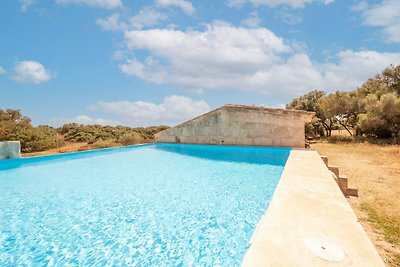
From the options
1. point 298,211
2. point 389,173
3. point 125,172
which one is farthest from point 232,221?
point 389,173

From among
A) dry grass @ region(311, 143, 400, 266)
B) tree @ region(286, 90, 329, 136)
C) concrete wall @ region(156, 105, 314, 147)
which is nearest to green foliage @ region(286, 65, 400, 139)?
tree @ region(286, 90, 329, 136)

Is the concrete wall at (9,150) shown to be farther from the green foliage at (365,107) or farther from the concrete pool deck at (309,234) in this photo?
the green foliage at (365,107)

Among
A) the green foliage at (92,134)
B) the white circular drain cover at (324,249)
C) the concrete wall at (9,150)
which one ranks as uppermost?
the green foliage at (92,134)

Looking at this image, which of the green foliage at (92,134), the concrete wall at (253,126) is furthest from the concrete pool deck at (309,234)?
the green foliage at (92,134)

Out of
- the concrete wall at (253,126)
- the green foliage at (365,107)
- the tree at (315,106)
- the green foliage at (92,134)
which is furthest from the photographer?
the tree at (315,106)

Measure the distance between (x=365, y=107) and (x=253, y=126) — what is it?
11.9 m

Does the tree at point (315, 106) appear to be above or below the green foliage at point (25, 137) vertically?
above

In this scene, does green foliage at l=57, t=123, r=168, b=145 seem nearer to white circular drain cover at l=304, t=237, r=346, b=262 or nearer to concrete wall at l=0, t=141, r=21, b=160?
concrete wall at l=0, t=141, r=21, b=160

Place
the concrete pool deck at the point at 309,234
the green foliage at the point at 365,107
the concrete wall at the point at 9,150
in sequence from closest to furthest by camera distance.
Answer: the concrete pool deck at the point at 309,234 < the concrete wall at the point at 9,150 < the green foliage at the point at 365,107

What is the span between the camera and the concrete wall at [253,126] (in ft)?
44.4

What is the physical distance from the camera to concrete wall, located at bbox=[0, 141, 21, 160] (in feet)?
34.8

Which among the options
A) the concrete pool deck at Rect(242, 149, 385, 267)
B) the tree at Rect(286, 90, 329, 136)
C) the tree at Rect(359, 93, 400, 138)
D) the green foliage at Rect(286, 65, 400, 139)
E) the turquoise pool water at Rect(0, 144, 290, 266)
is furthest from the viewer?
the tree at Rect(286, 90, 329, 136)

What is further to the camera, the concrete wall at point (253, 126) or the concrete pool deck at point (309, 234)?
the concrete wall at point (253, 126)

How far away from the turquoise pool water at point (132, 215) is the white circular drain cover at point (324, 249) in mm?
881
